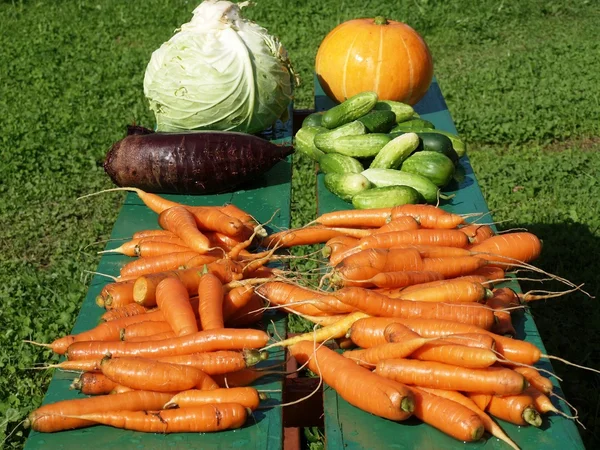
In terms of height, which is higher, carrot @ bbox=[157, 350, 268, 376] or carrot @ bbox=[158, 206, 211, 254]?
carrot @ bbox=[158, 206, 211, 254]

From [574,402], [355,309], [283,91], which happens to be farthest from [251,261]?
[574,402]

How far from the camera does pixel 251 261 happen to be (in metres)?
3.03

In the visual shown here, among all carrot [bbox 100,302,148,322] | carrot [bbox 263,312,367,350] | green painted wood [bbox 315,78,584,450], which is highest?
carrot [bbox 263,312,367,350]

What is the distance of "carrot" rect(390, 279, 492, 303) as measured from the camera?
266 centimetres

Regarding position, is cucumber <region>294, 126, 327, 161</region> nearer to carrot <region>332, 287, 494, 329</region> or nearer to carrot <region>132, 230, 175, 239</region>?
carrot <region>132, 230, 175, 239</region>

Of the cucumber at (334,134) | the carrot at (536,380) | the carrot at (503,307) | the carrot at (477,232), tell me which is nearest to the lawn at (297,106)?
the carrot at (477,232)

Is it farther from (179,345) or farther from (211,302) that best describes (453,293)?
(179,345)

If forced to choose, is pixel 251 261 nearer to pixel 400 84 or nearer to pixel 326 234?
pixel 326 234

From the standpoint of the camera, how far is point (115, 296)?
9.52 feet

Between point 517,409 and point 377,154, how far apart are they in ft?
6.07

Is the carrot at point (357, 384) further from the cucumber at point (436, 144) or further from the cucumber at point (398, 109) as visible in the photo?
the cucumber at point (398, 109)

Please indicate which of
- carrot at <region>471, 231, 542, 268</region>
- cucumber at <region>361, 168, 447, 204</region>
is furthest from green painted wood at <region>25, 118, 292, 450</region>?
carrot at <region>471, 231, 542, 268</region>

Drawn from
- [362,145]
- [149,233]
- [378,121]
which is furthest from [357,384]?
[378,121]

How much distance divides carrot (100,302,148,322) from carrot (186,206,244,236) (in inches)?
21.5
